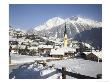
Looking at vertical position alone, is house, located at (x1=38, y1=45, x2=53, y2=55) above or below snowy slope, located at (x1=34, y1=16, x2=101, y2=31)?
below

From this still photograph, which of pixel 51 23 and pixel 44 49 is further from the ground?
pixel 51 23

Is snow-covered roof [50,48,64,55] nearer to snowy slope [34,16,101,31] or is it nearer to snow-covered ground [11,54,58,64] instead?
snow-covered ground [11,54,58,64]

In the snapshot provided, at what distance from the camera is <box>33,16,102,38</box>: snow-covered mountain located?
7.72 feet

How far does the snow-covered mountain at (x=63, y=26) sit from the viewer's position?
2354 mm

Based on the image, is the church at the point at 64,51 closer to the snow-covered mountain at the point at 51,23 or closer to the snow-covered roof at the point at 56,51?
the snow-covered roof at the point at 56,51

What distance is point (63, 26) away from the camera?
2.38 metres

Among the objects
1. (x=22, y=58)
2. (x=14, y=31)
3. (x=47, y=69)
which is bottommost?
(x=47, y=69)

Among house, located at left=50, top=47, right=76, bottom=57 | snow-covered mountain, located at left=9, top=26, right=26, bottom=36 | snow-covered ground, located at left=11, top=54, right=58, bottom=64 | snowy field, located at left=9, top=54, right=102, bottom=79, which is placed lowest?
snowy field, located at left=9, top=54, right=102, bottom=79

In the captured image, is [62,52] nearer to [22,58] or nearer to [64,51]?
[64,51]

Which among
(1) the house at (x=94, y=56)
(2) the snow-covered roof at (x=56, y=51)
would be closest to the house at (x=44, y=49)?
(2) the snow-covered roof at (x=56, y=51)

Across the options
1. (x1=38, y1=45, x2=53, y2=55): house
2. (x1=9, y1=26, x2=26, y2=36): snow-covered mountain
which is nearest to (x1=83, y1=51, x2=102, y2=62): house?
(x1=38, y1=45, x2=53, y2=55): house

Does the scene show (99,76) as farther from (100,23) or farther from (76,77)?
(100,23)

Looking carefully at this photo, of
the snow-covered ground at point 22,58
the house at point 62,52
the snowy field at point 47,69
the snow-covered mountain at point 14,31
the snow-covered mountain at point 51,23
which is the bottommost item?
the snowy field at point 47,69

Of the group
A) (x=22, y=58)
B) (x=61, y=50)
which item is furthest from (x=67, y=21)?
(x=22, y=58)
